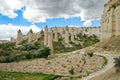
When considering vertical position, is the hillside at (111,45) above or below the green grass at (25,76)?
above

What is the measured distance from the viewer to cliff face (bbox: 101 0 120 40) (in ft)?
186

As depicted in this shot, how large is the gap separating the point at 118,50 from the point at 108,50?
2.96m

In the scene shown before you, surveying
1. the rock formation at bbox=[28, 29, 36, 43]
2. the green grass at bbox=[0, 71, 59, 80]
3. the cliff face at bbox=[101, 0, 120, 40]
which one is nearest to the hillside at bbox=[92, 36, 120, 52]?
the cliff face at bbox=[101, 0, 120, 40]

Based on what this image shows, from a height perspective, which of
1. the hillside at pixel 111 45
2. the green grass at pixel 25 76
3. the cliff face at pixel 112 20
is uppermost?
the cliff face at pixel 112 20

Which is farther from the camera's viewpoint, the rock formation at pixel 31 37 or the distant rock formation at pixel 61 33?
the rock formation at pixel 31 37

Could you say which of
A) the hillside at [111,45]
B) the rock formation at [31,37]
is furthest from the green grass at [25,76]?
the rock formation at [31,37]

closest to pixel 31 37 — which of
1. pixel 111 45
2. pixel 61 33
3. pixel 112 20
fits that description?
pixel 61 33

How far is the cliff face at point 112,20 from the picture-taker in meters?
56.7

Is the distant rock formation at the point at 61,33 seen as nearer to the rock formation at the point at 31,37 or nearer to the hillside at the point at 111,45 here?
the rock formation at the point at 31,37

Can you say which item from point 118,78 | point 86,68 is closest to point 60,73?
point 86,68

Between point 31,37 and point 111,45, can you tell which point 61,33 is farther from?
point 111,45

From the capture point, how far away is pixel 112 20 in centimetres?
5834

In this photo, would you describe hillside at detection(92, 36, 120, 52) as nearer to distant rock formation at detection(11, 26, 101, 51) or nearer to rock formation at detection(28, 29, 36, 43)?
distant rock formation at detection(11, 26, 101, 51)

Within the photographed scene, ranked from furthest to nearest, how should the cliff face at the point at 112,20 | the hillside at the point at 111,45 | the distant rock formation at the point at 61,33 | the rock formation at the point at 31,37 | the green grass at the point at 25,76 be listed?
the rock formation at the point at 31,37 → the distant rock formation at the point at 61,33 → the cliff face at the point at 112,20 → the hillside at the point at 111,45 → the green grass at the point at 25,76
